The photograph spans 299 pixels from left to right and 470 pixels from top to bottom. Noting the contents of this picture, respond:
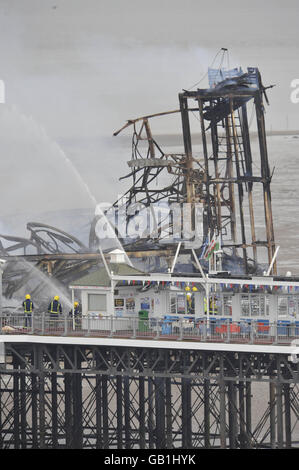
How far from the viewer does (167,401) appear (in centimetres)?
8769

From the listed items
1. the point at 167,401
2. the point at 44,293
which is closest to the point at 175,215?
the point at 44,293

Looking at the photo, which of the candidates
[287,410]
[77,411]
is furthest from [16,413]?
[287,410]

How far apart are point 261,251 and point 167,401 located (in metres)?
69.1

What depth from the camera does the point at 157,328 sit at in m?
78.5

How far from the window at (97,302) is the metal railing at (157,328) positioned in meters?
0.90

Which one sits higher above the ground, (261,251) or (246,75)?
(246,75)

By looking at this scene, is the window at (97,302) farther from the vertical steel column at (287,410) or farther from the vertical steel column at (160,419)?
the vertical steel column at (287,410)

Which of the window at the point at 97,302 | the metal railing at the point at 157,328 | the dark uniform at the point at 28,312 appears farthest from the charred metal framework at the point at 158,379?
the window at the point at 97,302

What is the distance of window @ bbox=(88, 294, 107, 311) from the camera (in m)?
82.8

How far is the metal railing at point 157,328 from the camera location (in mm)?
77562

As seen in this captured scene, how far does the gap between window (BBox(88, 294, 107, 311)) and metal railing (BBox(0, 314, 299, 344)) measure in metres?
0.90

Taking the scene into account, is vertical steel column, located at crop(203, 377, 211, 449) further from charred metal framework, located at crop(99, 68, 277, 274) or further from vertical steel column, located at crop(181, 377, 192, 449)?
charred metal framework, located at crop(99, 68, 277, 274)

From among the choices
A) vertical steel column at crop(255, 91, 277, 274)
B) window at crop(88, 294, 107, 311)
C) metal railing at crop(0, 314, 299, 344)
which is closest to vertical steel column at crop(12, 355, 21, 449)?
metal railing at crop(0, 314, 299, 344)
